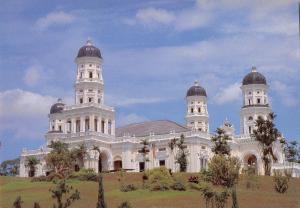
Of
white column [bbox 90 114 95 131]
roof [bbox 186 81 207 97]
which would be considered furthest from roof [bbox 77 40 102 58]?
roof [bbox 186 81 207 97]

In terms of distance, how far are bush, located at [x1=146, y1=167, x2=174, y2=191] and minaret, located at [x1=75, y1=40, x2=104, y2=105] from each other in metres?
29.8

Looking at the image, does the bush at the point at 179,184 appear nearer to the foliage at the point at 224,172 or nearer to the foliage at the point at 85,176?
the foliage at the point at 224,172

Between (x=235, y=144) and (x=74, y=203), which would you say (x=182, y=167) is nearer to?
(x=235, y=144)

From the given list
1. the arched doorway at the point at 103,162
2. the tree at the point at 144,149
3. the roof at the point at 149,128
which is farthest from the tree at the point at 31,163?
the tree at the point at 144,149

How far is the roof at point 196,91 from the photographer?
109m

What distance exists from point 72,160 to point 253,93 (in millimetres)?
35825

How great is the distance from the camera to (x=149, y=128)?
101875 millimetres

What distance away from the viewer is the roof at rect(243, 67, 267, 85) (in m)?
106

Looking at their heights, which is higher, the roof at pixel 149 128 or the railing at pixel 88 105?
the railing at pixel 88 105

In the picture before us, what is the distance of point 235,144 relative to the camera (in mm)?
101000

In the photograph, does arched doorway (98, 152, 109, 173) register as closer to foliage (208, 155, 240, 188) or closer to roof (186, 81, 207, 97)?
roof (186, 81, 207, 97)

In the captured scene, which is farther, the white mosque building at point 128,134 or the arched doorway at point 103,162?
the arched doorway at point 103,162

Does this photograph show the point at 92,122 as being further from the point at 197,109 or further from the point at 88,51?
the point at 197,109

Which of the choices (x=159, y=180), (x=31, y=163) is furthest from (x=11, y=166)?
(x=159, y=180)
